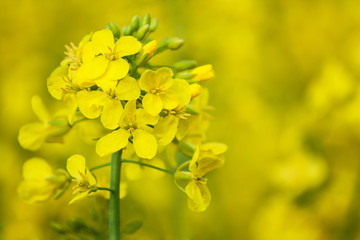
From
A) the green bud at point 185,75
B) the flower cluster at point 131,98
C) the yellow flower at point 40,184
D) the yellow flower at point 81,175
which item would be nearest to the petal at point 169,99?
the flower cluster at point 131,98

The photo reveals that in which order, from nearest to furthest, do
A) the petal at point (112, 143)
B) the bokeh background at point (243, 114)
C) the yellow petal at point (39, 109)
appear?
the petal at point (112, 143) < the yellow petal at point (39, 109) < the bokeh background at point (243, 114)

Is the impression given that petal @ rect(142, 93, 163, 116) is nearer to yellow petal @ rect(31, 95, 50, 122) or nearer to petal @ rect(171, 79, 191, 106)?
petal @ rect(171, 79, 191, 106)

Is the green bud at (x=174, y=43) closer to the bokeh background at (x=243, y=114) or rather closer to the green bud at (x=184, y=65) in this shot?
the green bud at (x=184, y=65)

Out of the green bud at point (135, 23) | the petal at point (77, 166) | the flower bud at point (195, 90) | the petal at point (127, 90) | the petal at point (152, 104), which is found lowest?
the petal at point (77, 166)

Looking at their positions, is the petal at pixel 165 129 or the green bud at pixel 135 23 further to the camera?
the green bud at pixel 135 23

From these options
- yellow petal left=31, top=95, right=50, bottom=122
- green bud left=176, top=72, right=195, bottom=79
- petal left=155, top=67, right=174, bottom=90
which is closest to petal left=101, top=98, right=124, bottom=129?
petal left=155, top=67, right=174, bottom=90

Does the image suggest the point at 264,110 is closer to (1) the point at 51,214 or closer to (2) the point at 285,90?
(2) the point at 285,90

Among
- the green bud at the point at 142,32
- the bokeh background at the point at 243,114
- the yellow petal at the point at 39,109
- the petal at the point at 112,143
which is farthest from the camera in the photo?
the bokeh background at the point at 243,114
